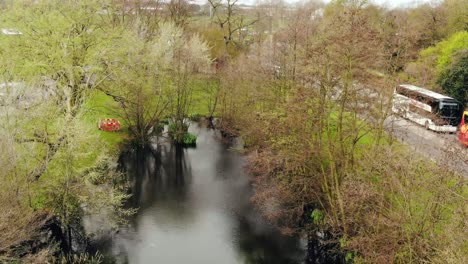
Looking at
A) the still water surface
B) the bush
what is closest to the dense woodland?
the still water surface

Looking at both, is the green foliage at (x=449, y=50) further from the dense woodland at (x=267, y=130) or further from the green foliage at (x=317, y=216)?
the green foliage at (x=317, y=216)

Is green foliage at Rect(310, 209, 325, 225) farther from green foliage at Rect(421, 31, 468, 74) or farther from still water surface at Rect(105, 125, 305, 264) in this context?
green foliage at Rect(421, 31, 468, 74)

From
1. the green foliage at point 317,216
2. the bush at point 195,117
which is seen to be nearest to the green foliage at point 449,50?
the bush at point 195,117

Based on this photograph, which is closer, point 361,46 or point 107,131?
point 361,46

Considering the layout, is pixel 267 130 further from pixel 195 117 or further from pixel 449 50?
pixel 449 50

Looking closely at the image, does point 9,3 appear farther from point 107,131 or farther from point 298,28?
point 298,28

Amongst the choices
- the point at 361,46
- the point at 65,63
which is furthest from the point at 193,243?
the point at 65,63

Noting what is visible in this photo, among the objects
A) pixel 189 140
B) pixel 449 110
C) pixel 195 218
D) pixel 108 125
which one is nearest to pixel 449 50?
pixel 449 110
